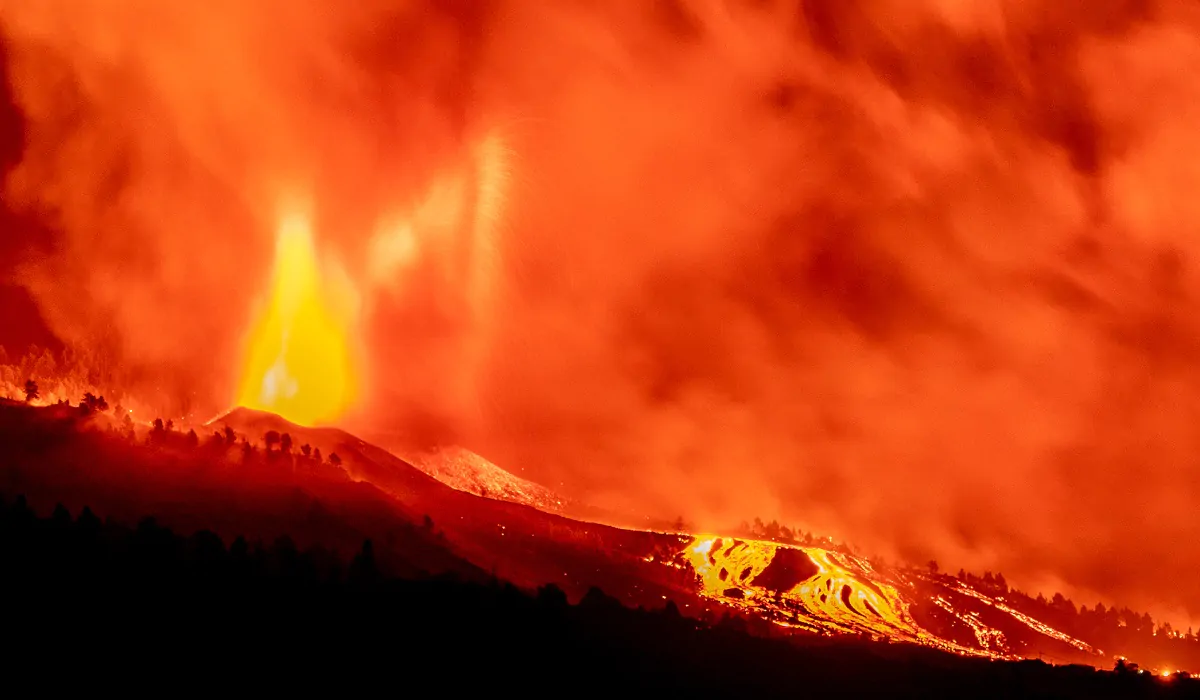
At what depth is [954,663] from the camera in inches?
6225

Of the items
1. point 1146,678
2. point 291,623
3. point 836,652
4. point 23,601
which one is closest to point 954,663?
point 836,652

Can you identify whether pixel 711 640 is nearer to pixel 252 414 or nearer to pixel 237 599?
pixel 237 599

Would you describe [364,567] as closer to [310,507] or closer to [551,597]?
[551,597]

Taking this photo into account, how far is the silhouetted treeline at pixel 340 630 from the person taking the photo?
394 ft

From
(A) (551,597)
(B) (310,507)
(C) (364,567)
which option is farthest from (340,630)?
(B) (310,507)

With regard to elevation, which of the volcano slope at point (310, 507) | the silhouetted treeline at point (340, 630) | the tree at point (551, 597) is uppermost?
the volcano slope at point (310, 507)

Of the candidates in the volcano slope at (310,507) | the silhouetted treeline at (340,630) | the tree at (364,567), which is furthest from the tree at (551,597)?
the volcano slope at (310,507)

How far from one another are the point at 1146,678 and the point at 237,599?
131m

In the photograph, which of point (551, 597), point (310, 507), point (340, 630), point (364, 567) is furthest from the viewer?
point (310, 507)

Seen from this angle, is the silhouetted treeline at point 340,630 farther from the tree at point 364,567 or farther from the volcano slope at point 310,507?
the volcano slope at point 310,507

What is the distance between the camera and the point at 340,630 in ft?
416

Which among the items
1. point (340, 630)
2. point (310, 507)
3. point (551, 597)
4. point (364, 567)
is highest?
point (310, 507)

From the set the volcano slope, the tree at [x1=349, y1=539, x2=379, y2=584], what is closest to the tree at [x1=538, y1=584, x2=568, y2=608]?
the tree at [x1=349, y1=539, x2=379, y2=584]

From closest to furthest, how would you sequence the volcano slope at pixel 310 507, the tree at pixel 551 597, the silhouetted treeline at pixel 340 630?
the silhouetted treeline at pixel 340 630 < the tree at pixel 551 597 < the volcano slope at pixel 310 507
